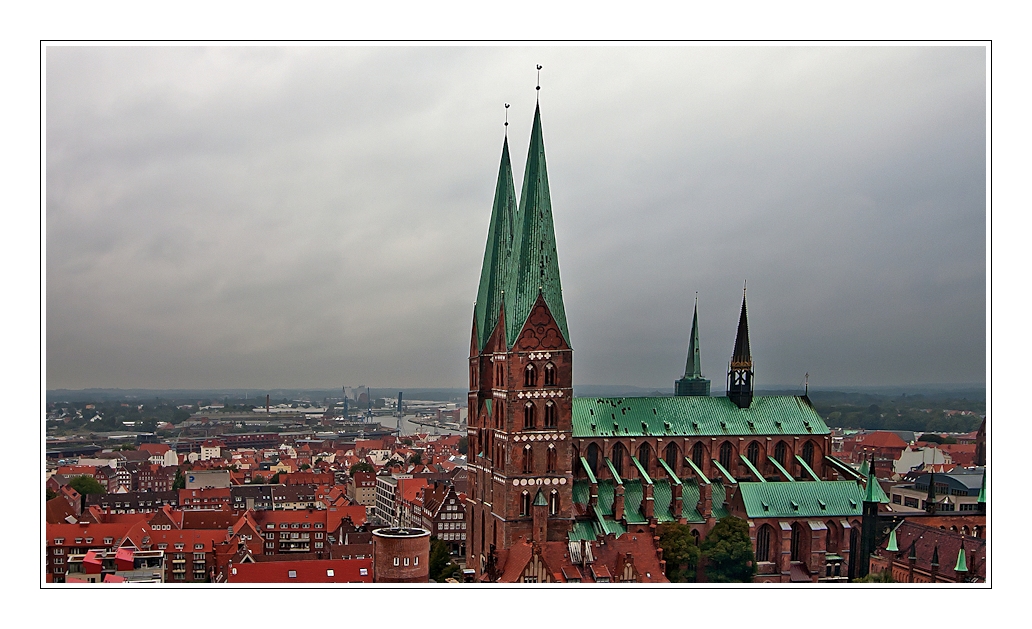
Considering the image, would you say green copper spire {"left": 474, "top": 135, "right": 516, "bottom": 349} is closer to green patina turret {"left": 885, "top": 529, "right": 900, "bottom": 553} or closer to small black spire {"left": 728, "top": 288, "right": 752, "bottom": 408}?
small black spire {"left": 728, "top": 288, "right": 752, "bottom": 408}

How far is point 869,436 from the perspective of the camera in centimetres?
5844

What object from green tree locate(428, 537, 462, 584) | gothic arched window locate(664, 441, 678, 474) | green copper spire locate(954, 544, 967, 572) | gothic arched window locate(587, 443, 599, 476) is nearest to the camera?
green copper spire locate(954, 544, 967, 572)

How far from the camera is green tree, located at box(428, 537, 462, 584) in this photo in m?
32.3

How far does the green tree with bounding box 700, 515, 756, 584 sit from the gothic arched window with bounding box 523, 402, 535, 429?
6286 millimetres

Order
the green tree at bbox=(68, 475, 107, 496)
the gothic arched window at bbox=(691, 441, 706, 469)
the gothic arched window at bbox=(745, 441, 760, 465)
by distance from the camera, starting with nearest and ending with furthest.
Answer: the gothic arched window at bbox=(691, 441, 706, 469) → the gothic arched window at bbox=(745, 441, 760, 465) → the green tree at bbox=(68, 475, 107, 496)

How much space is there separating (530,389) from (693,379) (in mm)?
11802

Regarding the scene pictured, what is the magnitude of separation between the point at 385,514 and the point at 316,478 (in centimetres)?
906

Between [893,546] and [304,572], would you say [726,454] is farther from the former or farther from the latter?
[304,572]

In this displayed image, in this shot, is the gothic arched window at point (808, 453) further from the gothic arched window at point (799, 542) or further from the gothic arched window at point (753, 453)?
the gothic arched window at point (799, 542)

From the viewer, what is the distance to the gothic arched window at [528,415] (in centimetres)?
3344

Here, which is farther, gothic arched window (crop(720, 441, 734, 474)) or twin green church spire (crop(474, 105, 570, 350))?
gothic arched window (crop(720, 441, 734, 474))

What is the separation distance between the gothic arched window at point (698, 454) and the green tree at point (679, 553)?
510 cm

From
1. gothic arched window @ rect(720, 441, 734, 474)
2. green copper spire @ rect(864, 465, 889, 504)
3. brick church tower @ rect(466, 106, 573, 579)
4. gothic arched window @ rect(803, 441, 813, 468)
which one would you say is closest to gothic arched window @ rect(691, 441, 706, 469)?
gothic arched window @ rect(720, 441, 734, 474)

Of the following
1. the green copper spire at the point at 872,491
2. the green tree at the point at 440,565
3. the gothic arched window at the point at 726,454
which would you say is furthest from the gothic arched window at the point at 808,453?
the green tree at the point at 440,565
